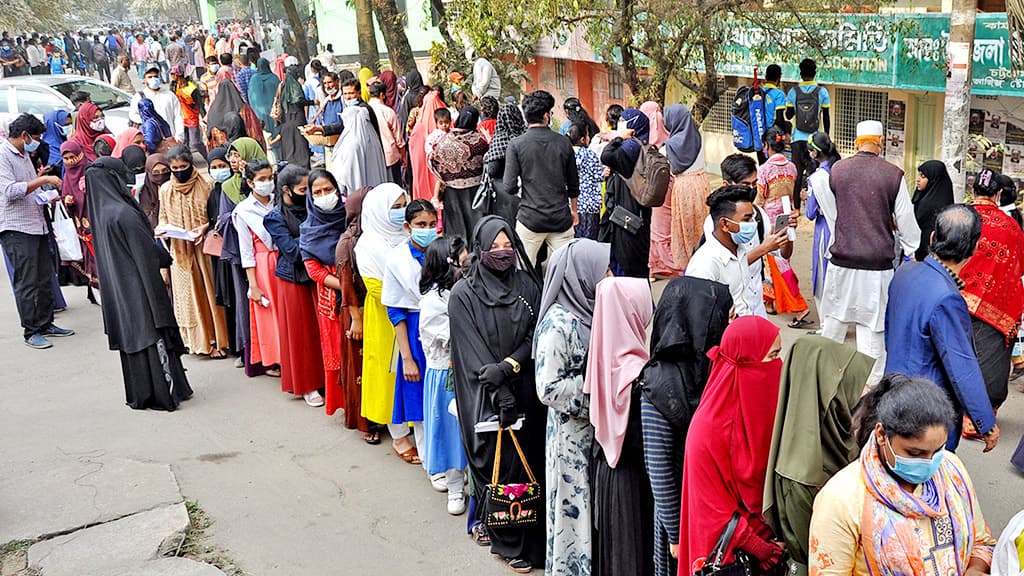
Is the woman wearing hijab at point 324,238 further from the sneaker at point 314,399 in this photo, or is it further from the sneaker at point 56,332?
the sneaker at point 56,332

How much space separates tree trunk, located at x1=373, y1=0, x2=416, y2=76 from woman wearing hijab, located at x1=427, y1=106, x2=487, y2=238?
20.7 feet

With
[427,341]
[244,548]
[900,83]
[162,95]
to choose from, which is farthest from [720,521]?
[162,95]

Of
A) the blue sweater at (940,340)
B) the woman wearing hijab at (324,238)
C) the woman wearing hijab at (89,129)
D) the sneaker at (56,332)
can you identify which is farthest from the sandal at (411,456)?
the woman wearing hijab at (89,129)

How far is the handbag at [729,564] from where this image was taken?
3.63m

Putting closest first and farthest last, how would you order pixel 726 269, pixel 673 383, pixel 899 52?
pixel 673 383 → pixel 726 269 → pixel 899 52

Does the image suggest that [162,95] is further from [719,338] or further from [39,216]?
[719,338]

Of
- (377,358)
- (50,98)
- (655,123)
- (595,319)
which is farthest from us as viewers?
(50,98)

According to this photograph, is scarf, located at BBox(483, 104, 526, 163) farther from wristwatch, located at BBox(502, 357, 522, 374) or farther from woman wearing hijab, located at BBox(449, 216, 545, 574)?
wristwatch, located at BBox(502, 357, 522, 374)

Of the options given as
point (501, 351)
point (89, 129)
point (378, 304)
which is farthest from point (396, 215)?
point (89, 129)

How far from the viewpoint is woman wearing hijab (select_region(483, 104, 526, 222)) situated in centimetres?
809

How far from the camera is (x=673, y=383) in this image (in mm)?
3908

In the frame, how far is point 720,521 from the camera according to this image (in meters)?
3.62

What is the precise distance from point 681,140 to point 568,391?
4.66 m

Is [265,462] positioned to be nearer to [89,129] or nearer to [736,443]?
[736,443]
